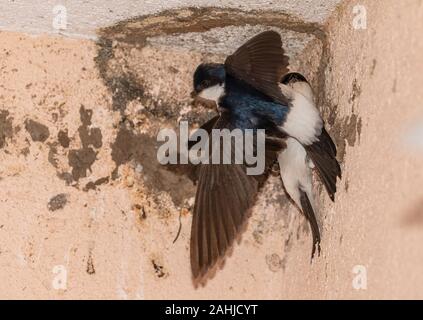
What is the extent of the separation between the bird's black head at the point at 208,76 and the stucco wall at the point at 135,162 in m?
0.13

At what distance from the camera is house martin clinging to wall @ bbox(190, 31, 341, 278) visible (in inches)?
64.0

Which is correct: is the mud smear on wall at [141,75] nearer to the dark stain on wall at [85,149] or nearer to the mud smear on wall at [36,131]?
the dark stain on wall at [85,149]

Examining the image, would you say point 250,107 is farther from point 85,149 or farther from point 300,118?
point 85,149

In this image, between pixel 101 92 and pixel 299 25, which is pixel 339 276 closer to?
pixel 299 25

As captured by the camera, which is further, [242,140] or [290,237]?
[290,237]

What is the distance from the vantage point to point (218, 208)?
165 centimetres

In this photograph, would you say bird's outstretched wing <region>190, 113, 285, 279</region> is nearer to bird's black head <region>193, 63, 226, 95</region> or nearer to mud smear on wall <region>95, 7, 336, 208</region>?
bird's black head <region>193, 63, 226, 95</region>

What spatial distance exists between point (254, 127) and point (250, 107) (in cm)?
4

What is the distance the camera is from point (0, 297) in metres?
1.83

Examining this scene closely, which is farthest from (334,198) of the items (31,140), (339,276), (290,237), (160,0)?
(31,140)

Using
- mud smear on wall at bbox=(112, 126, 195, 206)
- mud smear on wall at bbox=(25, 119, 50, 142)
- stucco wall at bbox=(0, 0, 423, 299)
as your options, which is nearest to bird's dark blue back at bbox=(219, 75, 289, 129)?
stucco wall at bbox=(0, 0, 423, 299)

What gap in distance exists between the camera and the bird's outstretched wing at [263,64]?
5.71ft
